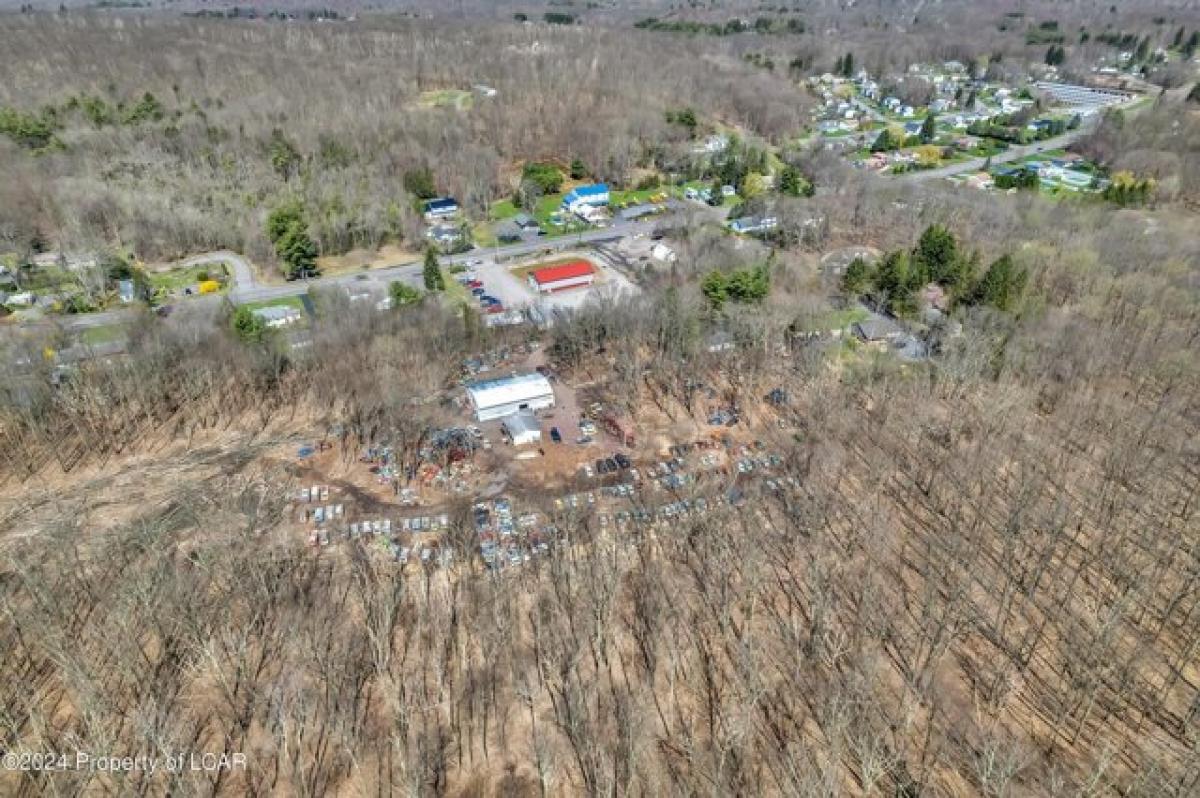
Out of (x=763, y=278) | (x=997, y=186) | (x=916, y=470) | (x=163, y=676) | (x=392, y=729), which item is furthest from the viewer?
(x=997, y=186)

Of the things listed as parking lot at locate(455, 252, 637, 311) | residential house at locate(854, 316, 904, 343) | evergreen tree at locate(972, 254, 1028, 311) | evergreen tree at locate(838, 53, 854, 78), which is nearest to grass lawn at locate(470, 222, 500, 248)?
parking lot at locate(455, 252, 637, 311)

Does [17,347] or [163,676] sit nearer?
[163,676]

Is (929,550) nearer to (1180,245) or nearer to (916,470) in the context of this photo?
Result: (916,470)

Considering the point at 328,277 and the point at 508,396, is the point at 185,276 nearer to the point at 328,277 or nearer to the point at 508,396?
the point at 328,277

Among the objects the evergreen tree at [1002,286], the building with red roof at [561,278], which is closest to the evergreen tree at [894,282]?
the evergreen tree at [1002,286]

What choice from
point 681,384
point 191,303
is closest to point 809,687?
point 681,384

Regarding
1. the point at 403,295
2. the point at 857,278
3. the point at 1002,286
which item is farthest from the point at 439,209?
the point at 1002,286
